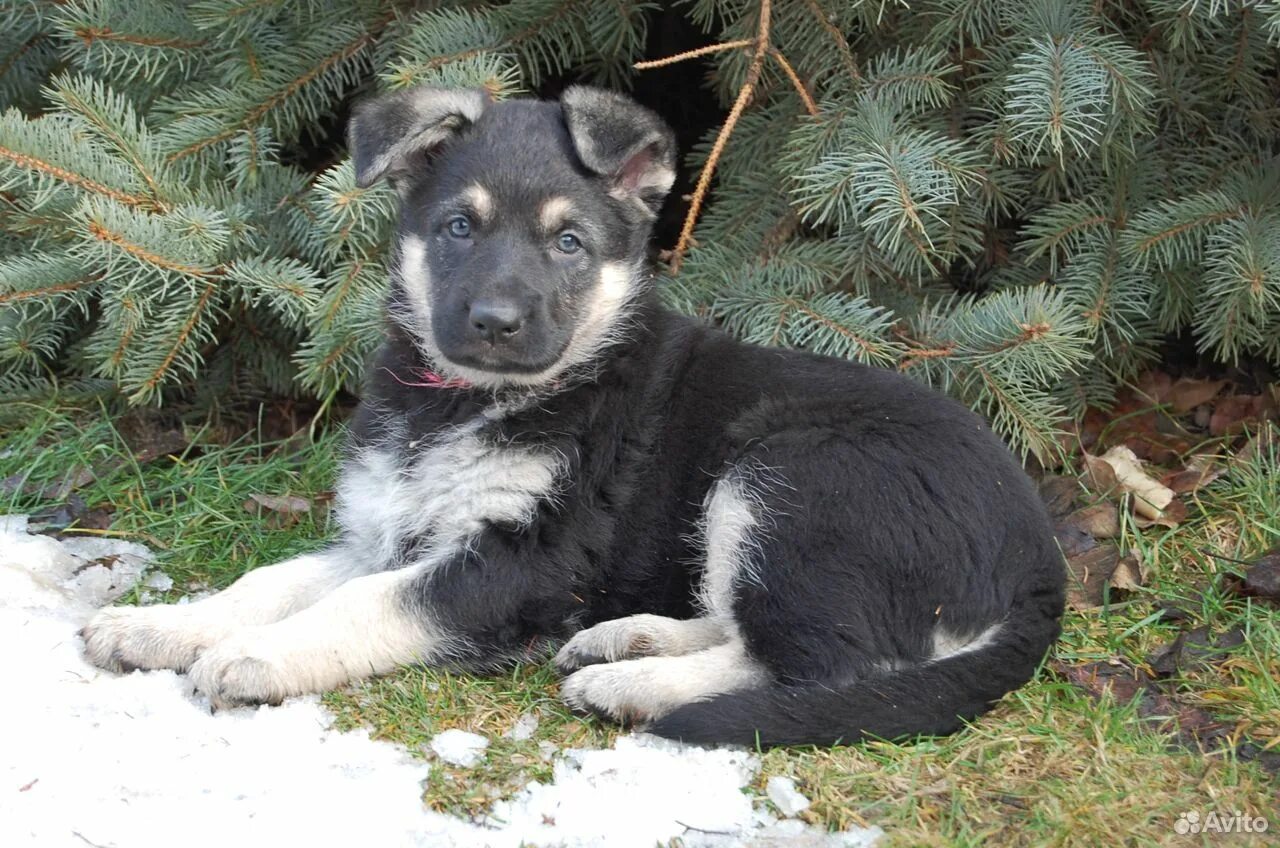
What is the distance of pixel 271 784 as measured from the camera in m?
2.73

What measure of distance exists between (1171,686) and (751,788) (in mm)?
1335

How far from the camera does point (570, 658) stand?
335 centimetres

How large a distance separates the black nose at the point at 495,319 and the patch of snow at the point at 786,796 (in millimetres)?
1271

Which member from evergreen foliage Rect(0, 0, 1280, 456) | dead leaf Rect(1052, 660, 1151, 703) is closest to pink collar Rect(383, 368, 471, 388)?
evergreen foliage Rect(0, 0, 1280, 456)

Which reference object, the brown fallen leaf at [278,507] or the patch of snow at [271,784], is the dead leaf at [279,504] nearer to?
the brown fallen leaf at [278,507]

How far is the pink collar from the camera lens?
3543 mm

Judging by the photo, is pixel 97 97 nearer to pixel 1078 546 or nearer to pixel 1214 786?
pixel 1078 546

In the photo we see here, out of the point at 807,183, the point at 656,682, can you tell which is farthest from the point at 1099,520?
the point at 656,682

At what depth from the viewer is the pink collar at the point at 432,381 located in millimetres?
3543

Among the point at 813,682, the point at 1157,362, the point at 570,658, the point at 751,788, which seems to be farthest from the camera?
the point at 1157,362

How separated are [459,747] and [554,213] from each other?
141 cm

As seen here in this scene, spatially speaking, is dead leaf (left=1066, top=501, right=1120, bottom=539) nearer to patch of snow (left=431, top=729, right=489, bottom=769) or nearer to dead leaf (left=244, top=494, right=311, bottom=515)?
patch of snow (left=431, top=729, right=489, bottom=769)

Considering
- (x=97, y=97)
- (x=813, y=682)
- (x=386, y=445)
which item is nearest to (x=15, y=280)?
(x=97, y=97)

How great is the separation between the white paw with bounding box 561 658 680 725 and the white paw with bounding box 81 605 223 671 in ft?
3.26
